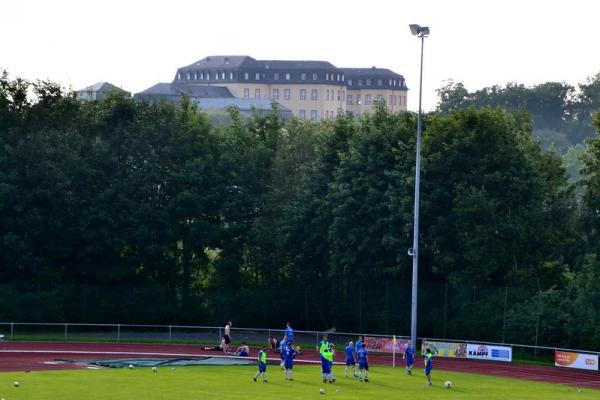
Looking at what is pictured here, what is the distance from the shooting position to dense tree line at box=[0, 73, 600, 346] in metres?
64.2

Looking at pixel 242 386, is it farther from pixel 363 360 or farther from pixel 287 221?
pixel 287 221

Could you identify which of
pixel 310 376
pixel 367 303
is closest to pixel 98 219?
pixel 367 303

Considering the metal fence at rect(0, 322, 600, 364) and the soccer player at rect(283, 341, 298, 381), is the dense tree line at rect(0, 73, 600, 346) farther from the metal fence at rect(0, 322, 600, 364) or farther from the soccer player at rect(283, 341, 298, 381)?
the soccer player at rect(283, 341, 298, 381)

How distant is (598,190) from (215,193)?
2378 cm

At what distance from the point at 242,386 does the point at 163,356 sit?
13330 millimetres

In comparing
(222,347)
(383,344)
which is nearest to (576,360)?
(383,344)

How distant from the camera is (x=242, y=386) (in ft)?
148

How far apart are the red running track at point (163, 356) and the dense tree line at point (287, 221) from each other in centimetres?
458

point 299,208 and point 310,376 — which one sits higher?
point 299,208

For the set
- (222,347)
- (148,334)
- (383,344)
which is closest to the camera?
(222,347)

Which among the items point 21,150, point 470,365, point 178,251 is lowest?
point 470,365

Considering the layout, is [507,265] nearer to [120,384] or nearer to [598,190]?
[598,190]

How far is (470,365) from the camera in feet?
189

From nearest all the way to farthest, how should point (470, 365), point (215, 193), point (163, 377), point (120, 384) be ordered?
point (120, 384) < point (163, 377) < point (470, 365) < point (215, 193)
